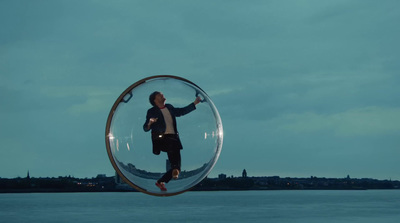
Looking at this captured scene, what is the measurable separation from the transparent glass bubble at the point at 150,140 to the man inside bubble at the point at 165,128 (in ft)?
0.09

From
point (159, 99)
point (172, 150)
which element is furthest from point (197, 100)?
point (172, 150)

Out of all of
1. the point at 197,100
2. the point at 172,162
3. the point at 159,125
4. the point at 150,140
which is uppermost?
the point at 197,100

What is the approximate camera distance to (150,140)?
428 centimetres

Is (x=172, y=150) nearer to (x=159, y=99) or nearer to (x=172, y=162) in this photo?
(x=172, y=162)

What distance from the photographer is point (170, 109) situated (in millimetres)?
4332

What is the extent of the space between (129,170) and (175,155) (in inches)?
13.6

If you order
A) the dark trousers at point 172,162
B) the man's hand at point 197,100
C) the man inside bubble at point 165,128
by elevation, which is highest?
the man's hand at point 197,100

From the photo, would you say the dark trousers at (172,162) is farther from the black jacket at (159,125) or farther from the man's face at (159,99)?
the man's face at (159,99)

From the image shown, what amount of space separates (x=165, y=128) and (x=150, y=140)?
14 centimetres

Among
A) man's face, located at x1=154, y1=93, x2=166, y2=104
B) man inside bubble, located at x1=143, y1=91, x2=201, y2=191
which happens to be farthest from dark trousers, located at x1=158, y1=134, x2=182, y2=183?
man's face, located at x1=154, y1=93, x2=166, y2=104

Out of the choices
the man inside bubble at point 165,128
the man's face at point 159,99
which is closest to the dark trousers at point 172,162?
the man inside bubble at point 165,128

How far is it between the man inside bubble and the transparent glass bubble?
28mm

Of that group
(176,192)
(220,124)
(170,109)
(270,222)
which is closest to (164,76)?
(170,109)

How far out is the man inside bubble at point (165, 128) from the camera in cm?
429
